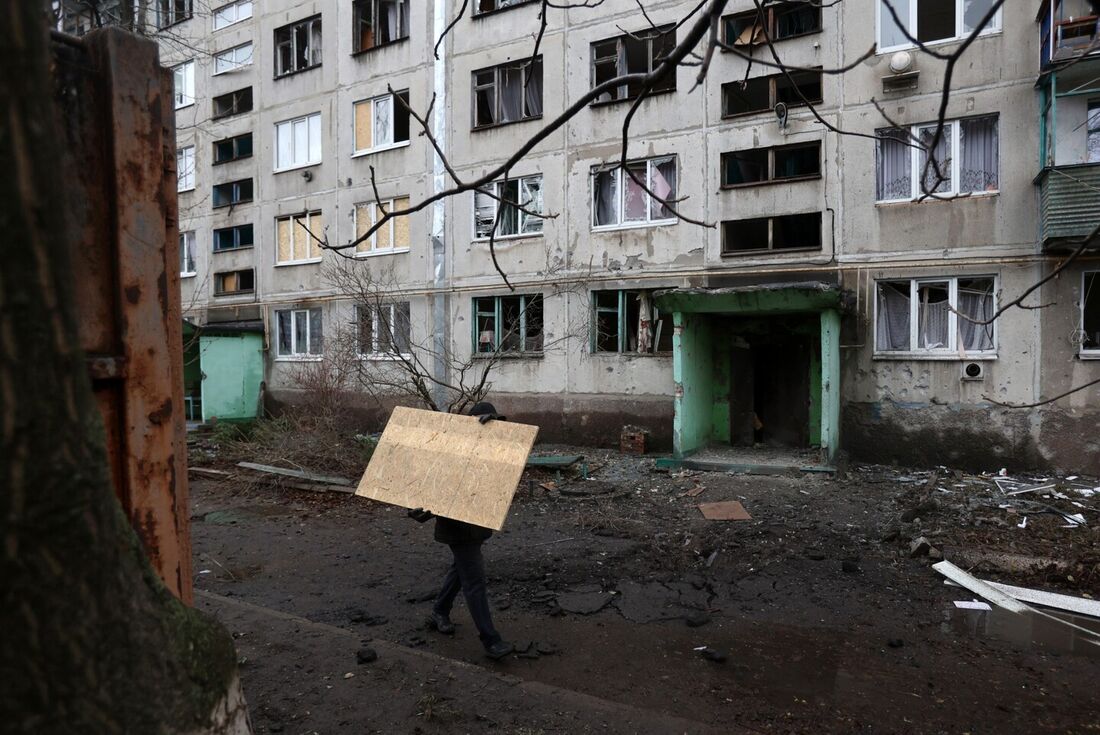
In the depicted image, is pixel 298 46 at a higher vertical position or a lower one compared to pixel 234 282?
higher

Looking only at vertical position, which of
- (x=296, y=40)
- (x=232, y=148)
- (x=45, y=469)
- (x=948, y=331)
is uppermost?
(x=296, y=40)

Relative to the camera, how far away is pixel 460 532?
457cm

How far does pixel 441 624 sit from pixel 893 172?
11565mm

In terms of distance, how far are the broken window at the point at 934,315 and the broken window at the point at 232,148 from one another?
18.6 m

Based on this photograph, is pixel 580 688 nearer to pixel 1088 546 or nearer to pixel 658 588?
pixel 658 588

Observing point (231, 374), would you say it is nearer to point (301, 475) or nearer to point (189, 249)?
point (189, 249)

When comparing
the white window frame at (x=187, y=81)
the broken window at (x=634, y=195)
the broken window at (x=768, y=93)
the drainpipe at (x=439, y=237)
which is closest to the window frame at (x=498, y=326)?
the drainpipe at (x=439, y=237)

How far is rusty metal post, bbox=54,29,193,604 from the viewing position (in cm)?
210

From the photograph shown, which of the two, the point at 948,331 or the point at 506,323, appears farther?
the point at 506,323

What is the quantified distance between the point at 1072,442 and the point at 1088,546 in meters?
4.79

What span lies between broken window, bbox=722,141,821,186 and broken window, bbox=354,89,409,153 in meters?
8.56

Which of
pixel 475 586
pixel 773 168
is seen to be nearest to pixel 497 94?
pixel 773 168

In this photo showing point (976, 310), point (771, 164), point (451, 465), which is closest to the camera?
point (451, 465)

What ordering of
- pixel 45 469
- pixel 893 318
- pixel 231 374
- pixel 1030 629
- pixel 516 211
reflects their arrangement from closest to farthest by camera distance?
pixel 45 469 → pixel 1030 629 → pixel 893 318 → pixel 516 211 → pixel 231 374
